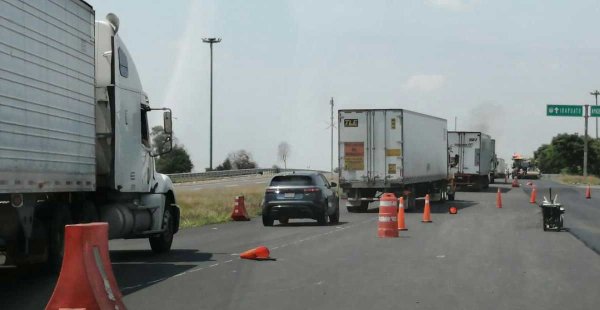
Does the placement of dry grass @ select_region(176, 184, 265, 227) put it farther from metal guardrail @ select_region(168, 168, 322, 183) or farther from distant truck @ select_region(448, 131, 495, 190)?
metal guardrail @ select_region(168, 168, 322, 183)

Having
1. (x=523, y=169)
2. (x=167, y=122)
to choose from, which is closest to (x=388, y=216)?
(x=167, y=122)

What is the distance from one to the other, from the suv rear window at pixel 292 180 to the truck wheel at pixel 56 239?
40.8ft

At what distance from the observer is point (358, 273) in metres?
12.5

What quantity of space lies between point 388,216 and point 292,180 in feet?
18.3

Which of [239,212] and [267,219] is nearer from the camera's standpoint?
[267,219]

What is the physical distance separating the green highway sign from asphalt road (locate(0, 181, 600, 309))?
40.2 m

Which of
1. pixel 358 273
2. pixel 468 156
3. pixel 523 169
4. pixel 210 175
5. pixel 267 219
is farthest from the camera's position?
pixel 523 169

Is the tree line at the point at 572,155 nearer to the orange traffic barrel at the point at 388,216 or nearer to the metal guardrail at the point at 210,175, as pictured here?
the metal guardrail at the point at 210,175

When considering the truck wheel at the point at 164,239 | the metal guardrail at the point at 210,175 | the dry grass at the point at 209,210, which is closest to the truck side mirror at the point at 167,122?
the truck wheel at the point at 164,239

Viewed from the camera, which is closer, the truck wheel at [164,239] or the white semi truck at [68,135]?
the white semi truck at [68,135]

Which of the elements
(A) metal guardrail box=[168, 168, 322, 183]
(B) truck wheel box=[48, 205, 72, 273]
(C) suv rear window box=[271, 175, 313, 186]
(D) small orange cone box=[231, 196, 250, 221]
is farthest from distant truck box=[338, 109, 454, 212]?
(A) metal guardrail box=[168, 168, 322, 183]

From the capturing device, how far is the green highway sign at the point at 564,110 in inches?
2340

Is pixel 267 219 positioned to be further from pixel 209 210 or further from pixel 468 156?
pixel 468 156

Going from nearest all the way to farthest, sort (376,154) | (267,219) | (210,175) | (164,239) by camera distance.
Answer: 1. (164,239)
2. (267,219)
3. (376,154)
4. (210,175)
